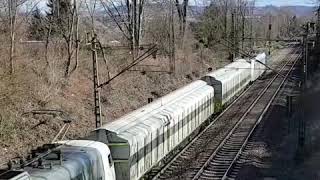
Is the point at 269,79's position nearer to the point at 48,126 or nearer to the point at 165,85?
the point at 165,85

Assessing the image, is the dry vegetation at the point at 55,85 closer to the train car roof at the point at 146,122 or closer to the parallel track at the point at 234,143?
the train car roof at the point at 146,122

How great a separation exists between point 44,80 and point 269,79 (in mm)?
37986

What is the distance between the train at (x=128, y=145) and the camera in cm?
1327

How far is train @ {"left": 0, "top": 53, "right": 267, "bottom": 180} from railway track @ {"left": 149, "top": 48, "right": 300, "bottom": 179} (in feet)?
2.16

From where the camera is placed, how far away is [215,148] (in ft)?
91.7

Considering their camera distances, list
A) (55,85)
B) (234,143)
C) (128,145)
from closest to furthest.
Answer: (128,145), (234,143), (55,85)

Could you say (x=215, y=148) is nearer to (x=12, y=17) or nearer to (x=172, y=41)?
(x=12, y=17)

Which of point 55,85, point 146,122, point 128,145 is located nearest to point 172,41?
point 55,85

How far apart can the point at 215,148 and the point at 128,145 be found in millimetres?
10616

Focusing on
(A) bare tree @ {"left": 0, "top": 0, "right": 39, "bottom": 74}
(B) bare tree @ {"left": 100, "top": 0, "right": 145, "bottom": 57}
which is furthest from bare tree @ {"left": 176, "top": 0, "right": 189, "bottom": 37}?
(A) bare tree @ {"left": 0, "top": 0, "right": 39, "bottom": 74}

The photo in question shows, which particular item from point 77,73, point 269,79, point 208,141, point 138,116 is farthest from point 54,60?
point 269,79

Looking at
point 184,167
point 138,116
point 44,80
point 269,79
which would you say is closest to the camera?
point 138,116

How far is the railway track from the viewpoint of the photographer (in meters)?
22.9

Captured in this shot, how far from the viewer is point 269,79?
6475 cm
